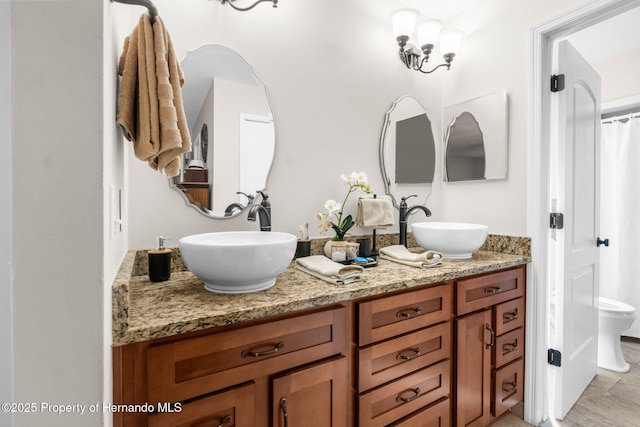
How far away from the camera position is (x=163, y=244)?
1.23 meters

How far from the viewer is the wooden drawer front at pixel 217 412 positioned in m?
0.78

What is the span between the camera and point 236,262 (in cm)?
93

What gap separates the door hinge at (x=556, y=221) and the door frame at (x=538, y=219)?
24 mm

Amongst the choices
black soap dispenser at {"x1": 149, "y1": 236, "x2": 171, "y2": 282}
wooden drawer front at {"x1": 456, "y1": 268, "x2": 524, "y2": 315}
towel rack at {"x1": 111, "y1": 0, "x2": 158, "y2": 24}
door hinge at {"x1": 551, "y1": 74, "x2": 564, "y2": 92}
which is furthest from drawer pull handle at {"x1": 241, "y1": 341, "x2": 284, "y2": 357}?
door hinge at {"x1": 551, "y1": 74, "x2": 564, "y2": 92}

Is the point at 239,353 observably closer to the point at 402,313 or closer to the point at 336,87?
the point at 402,313

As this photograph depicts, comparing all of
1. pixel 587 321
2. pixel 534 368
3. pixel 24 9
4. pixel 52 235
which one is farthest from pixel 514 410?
pixel 24 9

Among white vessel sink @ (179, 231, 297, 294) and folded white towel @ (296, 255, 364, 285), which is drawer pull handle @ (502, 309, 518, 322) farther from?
white vessel sink @ (179, 231, 297, 294)

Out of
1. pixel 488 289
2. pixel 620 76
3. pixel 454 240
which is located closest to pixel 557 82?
pixel 454 240

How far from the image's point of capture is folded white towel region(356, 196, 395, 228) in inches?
69.1

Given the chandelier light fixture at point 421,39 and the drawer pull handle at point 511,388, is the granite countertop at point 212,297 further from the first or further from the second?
the chandelier light fixture at point 421,39

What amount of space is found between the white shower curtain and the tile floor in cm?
77

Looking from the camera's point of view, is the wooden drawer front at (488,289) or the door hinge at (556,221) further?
the door hinge at (556,221)

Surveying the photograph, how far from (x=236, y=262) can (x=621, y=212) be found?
3318mm

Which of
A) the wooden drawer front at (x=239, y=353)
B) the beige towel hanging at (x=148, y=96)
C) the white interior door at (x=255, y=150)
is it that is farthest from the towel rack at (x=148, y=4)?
the wooden drawer front at (x=239, y=353)
